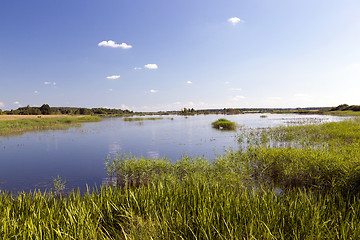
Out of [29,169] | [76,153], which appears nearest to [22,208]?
[29,169]

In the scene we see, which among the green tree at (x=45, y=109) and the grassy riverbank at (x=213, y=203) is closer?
the grassy riverbank at (x=213, y=203)

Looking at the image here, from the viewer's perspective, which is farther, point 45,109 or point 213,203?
point 45,109

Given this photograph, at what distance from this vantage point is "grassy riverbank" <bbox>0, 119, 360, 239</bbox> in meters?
3.80

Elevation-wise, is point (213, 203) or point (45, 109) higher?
point (45, 109)

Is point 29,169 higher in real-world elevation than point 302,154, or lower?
lower

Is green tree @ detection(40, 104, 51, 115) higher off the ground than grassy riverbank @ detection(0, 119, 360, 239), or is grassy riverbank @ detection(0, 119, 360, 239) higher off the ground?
green tree @ detection(40, 104, 51, 115)

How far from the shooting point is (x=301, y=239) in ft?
12.2

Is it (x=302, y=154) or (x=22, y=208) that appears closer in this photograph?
(x=22, y=208)

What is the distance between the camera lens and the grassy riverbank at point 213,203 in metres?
3.80

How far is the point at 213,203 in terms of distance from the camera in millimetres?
5070

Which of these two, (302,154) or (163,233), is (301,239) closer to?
(163,233)

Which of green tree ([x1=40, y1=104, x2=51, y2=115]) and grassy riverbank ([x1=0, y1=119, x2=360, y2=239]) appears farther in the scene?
green tree ([x1=40, y1=104, x2=51, y2=115])

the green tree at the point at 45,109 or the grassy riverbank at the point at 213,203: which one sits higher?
the green tree at the point at 45,109

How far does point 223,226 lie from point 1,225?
475cm
